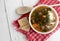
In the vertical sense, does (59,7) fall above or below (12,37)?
above

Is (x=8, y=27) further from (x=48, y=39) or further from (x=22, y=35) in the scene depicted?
(x=48, y=39)

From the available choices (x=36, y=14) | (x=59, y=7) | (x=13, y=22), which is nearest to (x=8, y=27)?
(x=13, y=22)
